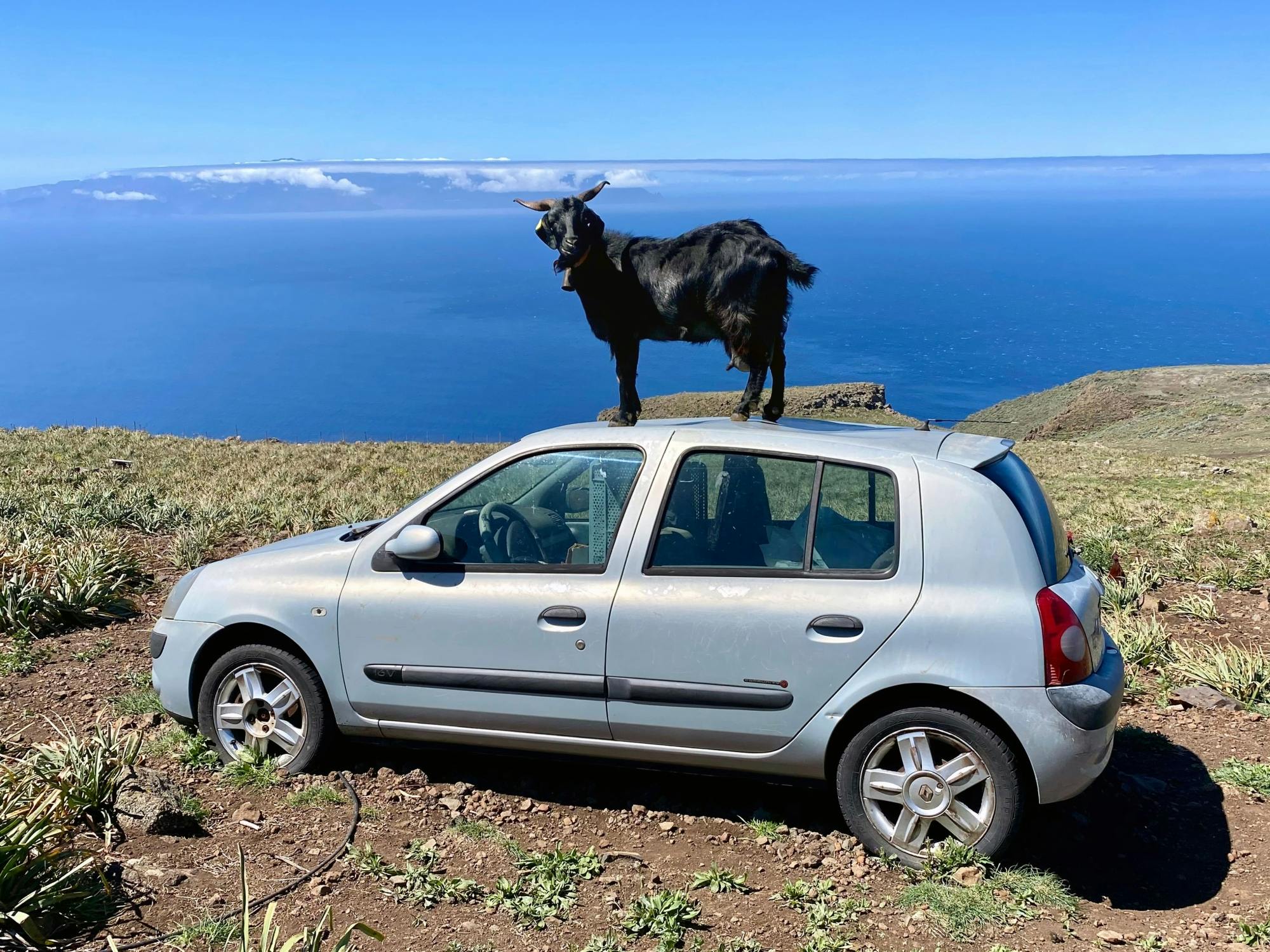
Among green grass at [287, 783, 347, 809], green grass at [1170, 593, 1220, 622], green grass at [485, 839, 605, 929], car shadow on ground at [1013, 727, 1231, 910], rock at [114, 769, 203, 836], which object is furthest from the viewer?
green grass at [1170, 593, 1220, 622]

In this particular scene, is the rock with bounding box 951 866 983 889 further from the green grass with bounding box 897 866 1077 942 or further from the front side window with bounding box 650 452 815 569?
the front side window with bounding box 650 452 815 569

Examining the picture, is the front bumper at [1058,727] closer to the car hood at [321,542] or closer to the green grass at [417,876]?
the green grass at [417,876]

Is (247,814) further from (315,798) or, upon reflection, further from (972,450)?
(972,450)

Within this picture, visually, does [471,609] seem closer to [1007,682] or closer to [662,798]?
[662,798]

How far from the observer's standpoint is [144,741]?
5555 mm

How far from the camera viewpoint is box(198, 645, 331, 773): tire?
5070 millimetres

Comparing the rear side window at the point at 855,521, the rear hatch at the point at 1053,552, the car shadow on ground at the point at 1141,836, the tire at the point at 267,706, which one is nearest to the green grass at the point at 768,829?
the car shadow on ground at the point at 1141,836

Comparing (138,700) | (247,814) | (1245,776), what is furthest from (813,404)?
(247,814)

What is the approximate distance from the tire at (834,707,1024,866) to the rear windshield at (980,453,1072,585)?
2.28ft

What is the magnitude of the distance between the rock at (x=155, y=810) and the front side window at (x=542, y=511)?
4.94 feet

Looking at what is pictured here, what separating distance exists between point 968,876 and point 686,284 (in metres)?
3.51

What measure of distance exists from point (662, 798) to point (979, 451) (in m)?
2.13

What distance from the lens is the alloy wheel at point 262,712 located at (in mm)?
5129

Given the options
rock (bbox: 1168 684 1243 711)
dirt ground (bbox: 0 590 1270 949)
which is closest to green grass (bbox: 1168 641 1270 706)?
rock (bbox: 1168 684 1243 711)
